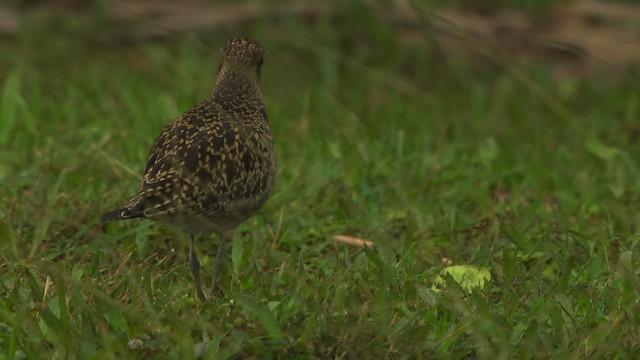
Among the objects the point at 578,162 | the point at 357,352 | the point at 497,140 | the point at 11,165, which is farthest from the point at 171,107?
the point at 357,352

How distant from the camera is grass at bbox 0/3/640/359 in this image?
4.71 meters

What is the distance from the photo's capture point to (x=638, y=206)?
7043 millimetres

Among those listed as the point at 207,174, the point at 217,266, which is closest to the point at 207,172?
the point at 207,174

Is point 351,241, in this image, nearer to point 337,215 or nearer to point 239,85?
point 337,215

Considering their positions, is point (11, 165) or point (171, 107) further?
point (171, 107)

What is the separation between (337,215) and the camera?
6.74 metres

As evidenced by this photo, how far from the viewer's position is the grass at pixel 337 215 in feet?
15.5

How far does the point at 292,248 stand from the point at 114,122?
265 cm

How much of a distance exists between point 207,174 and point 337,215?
1.55 m

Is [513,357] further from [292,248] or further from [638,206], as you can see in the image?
[638,206]

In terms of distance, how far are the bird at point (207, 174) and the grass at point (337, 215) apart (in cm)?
28

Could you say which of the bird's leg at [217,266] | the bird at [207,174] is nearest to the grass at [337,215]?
the bird's leg at [217,266]

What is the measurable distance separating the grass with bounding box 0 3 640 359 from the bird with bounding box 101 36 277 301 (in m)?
0.28

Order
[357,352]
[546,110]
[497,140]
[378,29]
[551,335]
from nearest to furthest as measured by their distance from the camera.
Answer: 1. [357,352]
2. [551,335]
3. [497,140]
4. [546,110]
5. [378,29]
